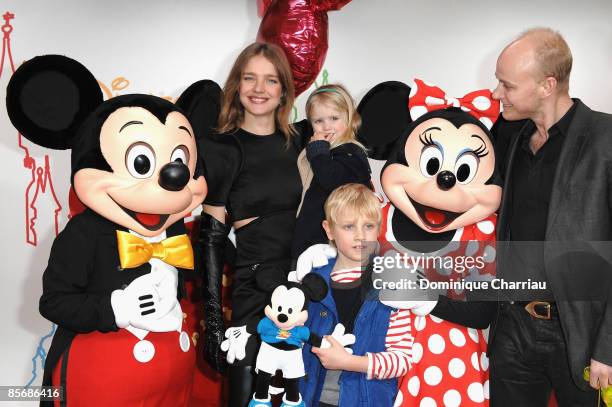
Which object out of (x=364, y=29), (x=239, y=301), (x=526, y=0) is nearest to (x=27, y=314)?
(x=239, y=301)

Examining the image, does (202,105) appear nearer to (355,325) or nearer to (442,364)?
(355,325)

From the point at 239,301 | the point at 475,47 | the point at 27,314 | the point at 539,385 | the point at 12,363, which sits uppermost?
the point at 475,47

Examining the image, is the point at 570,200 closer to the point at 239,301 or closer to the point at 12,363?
the point at 239,301

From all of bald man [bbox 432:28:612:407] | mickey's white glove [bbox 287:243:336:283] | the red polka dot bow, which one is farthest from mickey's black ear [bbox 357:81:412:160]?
mickey's white glove [bbox 287:243:336:283]

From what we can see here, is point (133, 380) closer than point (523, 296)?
Yes

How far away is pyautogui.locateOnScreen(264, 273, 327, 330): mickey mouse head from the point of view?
6.19 ft

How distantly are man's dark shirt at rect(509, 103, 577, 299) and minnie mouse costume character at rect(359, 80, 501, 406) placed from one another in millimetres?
80

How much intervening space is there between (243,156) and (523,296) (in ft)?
3.63

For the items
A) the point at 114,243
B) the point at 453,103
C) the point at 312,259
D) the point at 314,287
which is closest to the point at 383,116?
the point at 453,103

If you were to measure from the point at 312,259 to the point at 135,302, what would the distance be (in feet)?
1.86

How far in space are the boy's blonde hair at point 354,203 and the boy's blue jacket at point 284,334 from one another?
14.7 inches

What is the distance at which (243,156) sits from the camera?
95.4 inches

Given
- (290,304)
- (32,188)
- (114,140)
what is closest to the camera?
(290,304)

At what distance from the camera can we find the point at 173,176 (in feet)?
6.40
